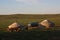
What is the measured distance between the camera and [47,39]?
48.7ft

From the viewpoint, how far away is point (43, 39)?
1497 cm

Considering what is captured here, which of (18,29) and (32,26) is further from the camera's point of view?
(32,26)

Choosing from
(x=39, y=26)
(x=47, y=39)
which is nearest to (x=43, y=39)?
(x=47, y=39)

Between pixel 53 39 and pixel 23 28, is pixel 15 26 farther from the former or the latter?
pixel 53 39

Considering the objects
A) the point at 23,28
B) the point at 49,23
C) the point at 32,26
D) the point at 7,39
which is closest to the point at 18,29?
the point at 23,28

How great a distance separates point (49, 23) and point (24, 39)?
40.4 ft

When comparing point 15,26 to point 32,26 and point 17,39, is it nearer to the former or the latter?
point 32,26

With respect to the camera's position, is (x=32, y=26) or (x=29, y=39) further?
(x=32, y=26)

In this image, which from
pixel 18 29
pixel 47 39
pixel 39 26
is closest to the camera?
pixel 47 39

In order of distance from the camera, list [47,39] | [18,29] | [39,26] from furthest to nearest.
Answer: [39,26] → [18,29] → [47,39]

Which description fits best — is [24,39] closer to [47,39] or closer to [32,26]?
[47,39]

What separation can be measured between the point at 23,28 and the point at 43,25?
433 cm

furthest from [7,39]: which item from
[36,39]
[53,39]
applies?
[53,39]

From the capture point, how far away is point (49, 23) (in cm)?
2686
